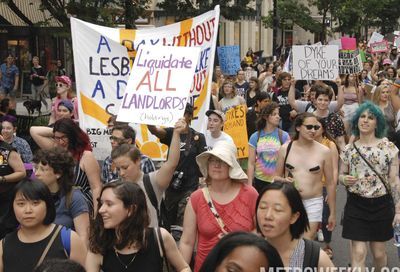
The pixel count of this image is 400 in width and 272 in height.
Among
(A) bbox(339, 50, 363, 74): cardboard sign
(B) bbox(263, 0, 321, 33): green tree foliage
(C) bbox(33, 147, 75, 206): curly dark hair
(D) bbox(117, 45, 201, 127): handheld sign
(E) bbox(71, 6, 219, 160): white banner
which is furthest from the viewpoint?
(B) bbox(263, 0, 321, 33): green tree foliage

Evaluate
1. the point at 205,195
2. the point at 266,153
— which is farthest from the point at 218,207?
the point at 266,153

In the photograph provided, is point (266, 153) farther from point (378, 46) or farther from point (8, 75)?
point (378, 46)

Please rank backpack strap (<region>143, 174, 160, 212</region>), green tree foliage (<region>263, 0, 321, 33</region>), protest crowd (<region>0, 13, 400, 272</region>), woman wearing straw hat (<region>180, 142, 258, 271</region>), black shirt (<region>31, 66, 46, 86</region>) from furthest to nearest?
green tree foliage (<region>263, 0, 321, 33</region>) → black shirt (<region>31, 66, 46, 86</region>) → backpack strap (<region>143, 174, 160, 212</region>) → woman wearing straw hat (<region>180, 142, 258, 271</region>) → protest crowd (<region>0, 13, 400, 272</region>)

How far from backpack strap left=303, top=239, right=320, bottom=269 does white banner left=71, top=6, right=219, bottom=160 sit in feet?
15.2

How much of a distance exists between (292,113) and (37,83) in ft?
38.0

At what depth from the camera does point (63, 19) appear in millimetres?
15086

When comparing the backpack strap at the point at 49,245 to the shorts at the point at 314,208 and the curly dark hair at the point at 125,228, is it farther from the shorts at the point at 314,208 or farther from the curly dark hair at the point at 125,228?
the shorts at the point at 314,208

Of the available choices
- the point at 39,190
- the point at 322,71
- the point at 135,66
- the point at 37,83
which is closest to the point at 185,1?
the point at 37,83

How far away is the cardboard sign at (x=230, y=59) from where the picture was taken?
15.8 metres

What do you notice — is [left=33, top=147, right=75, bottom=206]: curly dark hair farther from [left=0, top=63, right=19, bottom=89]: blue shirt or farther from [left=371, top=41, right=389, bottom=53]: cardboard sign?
[left=371, top=41, right=389, bottom=53]: cardboard sign

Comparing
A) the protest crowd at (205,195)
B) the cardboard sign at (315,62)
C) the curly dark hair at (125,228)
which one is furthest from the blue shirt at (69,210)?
the cardboard sign at (315,62)

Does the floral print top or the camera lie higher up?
the floral print top

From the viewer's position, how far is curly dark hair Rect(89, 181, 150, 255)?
3664 mm

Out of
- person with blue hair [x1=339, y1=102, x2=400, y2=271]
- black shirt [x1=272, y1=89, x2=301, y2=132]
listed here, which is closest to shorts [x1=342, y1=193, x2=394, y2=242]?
person with blue hair [x1=339, y1=102, x2=400, y2=271]
